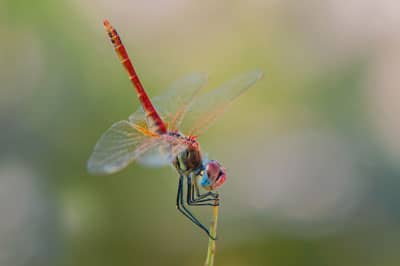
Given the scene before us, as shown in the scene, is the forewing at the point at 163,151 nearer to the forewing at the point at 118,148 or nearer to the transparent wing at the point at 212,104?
the forewing at the point at 118,148

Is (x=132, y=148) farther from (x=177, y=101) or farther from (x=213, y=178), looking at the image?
(x=177, y=101)

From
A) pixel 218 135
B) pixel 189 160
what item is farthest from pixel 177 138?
pixel 218 135

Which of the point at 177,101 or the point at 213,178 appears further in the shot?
the point at 177,101

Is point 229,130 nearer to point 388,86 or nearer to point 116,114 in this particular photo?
point 116,114

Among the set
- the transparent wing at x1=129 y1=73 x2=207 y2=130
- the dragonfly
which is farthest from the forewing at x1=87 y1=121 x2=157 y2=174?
the transparent wing at x1=129 y1=73 x2=207 y2=130

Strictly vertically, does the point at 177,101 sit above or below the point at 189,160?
above

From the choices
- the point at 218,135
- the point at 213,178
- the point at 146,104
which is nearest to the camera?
the point at 213,178

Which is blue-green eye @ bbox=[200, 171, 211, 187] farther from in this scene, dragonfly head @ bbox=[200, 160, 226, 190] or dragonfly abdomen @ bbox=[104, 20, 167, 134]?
dragonfly abdomen @ bbox=[104, 20, 167, 134]

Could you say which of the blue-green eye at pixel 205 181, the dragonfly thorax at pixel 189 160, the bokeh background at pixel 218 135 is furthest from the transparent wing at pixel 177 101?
the bokeh background at pixel 218 135
